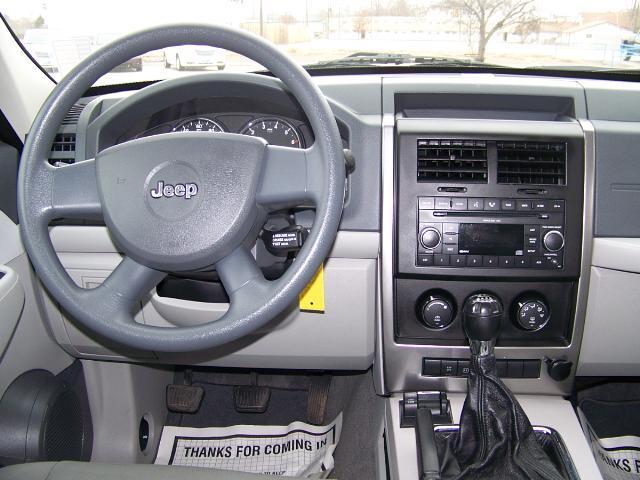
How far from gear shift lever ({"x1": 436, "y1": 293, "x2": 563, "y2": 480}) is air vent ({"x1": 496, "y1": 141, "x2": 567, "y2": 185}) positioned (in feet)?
0.91

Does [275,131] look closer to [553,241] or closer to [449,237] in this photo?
[449,237]

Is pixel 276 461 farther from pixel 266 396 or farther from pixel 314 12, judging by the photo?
pixel 314 12

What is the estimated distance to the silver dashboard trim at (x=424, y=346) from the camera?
1.27 meters

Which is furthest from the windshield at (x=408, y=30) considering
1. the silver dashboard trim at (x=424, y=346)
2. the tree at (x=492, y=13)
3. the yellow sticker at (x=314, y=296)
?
the yellow sticker at (x=314, y=296)

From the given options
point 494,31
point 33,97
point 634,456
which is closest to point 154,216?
point 33,97

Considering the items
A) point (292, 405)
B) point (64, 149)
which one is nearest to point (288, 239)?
point (64, 149)

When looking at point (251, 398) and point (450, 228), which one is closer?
point (450, 228)

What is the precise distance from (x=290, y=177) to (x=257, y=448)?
1118 millimetres

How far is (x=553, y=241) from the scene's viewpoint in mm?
1262

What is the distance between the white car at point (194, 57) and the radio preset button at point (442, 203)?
0.59m

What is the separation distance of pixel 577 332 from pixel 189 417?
130cm

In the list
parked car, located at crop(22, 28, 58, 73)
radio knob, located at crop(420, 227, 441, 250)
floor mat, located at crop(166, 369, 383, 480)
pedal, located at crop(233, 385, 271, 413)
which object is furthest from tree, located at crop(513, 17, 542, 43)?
pedal, located at crop(233, 385, 271, 413)

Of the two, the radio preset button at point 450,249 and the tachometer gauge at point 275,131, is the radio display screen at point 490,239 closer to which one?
the radio preset button at point 450,249

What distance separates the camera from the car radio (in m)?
1.25
